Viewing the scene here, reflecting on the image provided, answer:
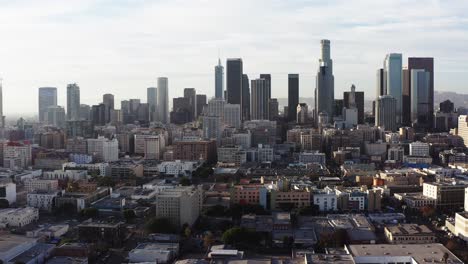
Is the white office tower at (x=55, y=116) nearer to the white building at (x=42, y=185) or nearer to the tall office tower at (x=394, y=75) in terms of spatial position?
the tall office tower at (x=394, y=75)

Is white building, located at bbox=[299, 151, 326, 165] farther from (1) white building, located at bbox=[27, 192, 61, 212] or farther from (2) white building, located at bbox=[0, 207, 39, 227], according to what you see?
(2) white building, located at bbox=[0, 207, 39, 227]

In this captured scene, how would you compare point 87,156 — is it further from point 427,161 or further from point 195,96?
point 195,96

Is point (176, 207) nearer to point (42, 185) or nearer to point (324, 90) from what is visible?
point (42, 185)

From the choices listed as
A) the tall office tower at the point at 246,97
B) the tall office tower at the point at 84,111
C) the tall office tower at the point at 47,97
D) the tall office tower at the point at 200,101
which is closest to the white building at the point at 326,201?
the tall office tower at the point at 246,97

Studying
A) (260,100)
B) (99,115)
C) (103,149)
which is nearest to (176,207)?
(103,149)

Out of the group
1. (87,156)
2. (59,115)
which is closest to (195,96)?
(59,115)

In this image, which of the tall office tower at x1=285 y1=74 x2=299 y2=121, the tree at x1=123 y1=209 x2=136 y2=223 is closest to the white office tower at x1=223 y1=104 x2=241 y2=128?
the tall office tower at x1=285 y1=74 x2=299 y2=121
